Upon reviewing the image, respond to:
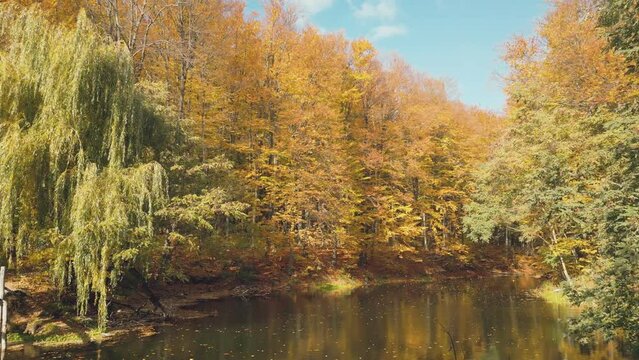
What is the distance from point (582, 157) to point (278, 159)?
17613 mm

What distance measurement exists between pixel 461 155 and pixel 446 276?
9715 mm

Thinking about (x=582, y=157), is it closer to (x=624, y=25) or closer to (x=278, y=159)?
(x=624, y=25)

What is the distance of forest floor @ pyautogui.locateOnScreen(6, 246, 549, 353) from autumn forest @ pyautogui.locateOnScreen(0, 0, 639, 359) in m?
0.17

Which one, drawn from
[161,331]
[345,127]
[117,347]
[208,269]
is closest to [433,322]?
[161,331]

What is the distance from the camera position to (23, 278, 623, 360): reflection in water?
12258mm

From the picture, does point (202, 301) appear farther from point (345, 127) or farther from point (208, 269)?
point (345, 127)

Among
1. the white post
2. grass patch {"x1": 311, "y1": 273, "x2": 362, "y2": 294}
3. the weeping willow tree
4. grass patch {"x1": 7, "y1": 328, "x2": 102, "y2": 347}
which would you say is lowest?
grass patch {"x1": 311, "y1": 273, "x2": 362, "y2": 294}

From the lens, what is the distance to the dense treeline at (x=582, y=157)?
10.3 m

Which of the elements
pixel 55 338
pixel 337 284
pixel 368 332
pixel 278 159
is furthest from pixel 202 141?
pixel 337 284

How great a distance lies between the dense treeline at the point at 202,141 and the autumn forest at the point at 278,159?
0.09 m

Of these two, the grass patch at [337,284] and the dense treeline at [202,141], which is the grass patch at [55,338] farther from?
the grass patch at [337,284]

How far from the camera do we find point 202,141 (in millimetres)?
21922

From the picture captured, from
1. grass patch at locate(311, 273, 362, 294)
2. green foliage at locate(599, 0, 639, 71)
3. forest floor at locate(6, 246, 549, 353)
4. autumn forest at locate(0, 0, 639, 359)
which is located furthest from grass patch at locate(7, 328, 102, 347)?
green foliage at locate(599, 0, 639, 71)

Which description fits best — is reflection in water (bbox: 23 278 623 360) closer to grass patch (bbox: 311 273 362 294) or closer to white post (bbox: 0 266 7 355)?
white post (bbox: 0 266 7 355)
